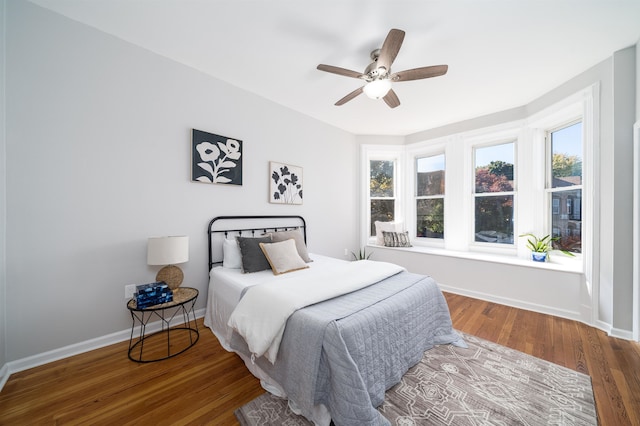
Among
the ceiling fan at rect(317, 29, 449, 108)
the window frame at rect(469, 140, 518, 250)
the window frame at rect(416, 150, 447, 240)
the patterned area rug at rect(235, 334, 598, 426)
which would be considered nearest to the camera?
the patterned area rug at rect(235, 334, 598, 426)

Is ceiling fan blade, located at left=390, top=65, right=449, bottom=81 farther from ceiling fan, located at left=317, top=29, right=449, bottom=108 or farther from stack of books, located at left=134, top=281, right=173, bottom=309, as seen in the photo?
stack of books, located at left=134, top=281, right=173, bottom=309

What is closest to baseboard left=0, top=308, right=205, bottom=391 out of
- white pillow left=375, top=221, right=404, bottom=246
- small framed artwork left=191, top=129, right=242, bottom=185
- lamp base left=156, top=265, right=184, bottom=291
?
lamp base left=156, top=265, right=184, bottom=291

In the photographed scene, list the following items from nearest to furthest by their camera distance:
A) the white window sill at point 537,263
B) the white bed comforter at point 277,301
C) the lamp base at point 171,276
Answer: the white bed comforter at point 277,301, the lamp base at point 171,276, the white window sill at point 537,263

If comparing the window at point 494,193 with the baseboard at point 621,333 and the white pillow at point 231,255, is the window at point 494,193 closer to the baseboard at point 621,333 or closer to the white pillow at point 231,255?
the baseboard at point 621,333

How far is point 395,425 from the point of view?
132cm

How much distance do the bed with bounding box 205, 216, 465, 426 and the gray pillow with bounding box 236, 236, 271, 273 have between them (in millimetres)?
10

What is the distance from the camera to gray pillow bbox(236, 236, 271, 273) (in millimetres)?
2377

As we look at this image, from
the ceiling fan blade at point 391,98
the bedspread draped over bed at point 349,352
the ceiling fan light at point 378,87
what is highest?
the ceiling fan blade at point 391,98

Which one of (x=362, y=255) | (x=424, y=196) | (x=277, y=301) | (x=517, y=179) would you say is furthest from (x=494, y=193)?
(x=277, y=301)

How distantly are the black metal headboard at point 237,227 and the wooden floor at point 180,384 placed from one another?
879 millimetres

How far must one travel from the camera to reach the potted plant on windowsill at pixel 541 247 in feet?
10.0

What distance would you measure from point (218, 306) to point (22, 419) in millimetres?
1197

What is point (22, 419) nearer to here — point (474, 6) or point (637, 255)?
point (474, 6)

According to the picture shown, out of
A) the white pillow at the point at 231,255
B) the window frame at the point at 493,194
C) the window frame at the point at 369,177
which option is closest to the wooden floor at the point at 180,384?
the white pillow at the point at 231,255
